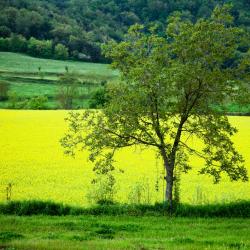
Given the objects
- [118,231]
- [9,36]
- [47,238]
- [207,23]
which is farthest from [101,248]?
[9,36]

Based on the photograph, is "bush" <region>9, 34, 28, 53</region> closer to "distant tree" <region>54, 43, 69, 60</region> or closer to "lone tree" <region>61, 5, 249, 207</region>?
"distant tree" <region>54, 43, 69, 60</region>

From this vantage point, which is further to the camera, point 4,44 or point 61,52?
point 61,52

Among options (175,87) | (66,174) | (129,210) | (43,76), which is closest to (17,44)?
(43,76)

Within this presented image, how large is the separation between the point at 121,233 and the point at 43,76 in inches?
5347

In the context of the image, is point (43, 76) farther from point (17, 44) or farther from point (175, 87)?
point (175, 87)

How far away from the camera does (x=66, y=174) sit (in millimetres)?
30062

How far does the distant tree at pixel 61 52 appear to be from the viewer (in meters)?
183

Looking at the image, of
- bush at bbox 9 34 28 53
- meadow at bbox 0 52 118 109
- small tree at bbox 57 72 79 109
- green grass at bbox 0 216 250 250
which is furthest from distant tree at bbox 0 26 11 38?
green grass at bbox 0 216 250 250

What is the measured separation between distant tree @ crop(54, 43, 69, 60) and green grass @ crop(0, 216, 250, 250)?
171658 millimetres

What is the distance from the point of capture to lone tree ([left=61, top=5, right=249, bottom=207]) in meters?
16.8

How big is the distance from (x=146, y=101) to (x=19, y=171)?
15421 millimetres

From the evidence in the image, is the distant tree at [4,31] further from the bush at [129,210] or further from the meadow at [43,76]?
the bush at [129,210]

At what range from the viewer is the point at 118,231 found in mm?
13500

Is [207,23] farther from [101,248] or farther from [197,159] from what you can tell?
[197,159]
